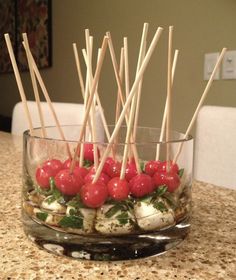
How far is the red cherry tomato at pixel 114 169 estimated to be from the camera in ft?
1.45

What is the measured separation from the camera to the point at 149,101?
202 centimetres

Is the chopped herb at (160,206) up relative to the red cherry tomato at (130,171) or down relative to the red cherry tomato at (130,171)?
down

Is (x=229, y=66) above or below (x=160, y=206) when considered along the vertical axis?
above

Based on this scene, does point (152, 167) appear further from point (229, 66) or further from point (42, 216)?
point (229, 66)

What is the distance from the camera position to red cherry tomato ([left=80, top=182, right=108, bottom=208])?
15.4 inches

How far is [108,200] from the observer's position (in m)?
0.40

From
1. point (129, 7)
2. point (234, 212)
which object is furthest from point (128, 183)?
point (129, 7)

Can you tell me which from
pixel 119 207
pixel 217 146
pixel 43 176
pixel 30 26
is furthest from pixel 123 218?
pixel 30 26

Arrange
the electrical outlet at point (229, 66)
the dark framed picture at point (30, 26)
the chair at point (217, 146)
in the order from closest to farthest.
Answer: the chair at point (217, 146) < the electrical outlet at point (229, 66) < the dark framed picture at point (30, 26)

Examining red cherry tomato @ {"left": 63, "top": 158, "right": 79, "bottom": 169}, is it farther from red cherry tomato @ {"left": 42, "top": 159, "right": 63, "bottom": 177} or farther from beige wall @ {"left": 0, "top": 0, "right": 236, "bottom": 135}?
beige wall @ {"left": 0, "top": 0, "right": 236, "bottom": 135}

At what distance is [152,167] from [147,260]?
0.37 ft

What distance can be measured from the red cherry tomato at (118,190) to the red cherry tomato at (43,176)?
80mm

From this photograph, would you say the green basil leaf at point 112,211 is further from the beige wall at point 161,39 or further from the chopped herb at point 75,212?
the beige wall at point 161,39

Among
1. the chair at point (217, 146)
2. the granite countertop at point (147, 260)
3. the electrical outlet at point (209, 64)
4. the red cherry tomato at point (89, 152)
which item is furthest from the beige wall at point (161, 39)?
the red cherry tomato at point (89, 152)
